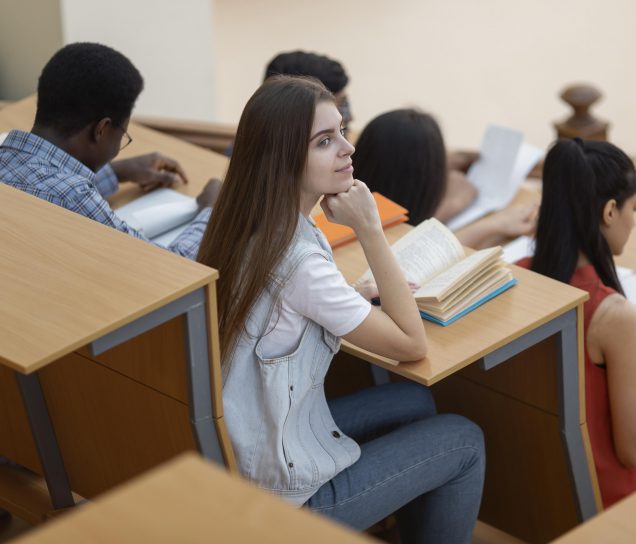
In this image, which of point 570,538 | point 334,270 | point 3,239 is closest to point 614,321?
point 334,270

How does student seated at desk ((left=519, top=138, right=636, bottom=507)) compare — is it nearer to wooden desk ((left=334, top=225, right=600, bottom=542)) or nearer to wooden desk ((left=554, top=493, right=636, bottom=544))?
wooden desk ((left=334, top=225, right=600, bottom=542))

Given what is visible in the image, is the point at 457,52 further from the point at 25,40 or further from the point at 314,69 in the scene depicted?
the point at 314,69

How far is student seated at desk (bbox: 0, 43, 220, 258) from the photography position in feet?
6.75

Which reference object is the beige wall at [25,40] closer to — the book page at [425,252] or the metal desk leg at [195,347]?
the book page at [425,252]

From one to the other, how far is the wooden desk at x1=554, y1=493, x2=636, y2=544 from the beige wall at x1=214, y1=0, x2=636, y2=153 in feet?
14.5

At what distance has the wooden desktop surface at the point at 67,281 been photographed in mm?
1344


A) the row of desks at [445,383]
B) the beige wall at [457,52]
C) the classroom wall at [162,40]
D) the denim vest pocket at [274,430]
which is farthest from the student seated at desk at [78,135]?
the beige wall at [457,52]

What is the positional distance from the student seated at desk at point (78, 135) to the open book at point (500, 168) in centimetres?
100

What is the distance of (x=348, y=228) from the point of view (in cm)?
218

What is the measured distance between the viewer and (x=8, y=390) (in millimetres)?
2049

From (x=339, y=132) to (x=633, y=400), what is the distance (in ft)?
2.37

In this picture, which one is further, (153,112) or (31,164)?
(153,112)

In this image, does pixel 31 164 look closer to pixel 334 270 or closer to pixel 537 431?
pixel 334 270

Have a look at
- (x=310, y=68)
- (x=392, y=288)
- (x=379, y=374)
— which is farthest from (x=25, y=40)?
(x=392, y=288)
